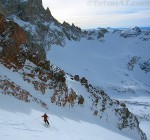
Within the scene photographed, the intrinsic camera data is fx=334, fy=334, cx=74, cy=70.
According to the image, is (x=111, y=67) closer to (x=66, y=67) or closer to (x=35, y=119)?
(x=66, y=67)

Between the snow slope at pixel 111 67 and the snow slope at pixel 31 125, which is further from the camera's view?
the snow slope at pixel 111 67

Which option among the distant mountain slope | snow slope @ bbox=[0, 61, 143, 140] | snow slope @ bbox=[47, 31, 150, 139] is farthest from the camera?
snow slope @ bbox=[47, 31, 150, 139]

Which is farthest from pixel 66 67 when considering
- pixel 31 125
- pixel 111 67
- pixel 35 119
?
pixel 31 125

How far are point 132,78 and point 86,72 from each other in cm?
2900

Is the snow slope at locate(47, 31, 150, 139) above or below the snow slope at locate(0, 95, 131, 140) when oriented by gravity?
above

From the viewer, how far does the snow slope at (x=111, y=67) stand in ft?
437

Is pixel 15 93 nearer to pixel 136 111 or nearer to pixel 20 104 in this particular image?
pixel 20 104

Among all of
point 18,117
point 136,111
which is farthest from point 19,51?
point 136,111

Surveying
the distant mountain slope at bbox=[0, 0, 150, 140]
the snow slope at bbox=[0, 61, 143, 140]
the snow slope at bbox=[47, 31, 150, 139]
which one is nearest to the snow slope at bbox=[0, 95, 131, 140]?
the snow slope at bbox=[0, 61, 143, 140]

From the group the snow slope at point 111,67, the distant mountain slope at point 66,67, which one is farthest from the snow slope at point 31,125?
the snow slope at point 111,67

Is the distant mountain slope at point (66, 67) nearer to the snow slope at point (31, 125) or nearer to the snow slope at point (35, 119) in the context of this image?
the snow slope at point (35, 119)

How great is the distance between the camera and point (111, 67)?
544 ft

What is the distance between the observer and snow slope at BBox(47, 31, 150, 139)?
133 m

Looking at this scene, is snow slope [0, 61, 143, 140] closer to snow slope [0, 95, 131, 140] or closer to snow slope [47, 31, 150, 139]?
snow slope [0, 95, 131, 140]
